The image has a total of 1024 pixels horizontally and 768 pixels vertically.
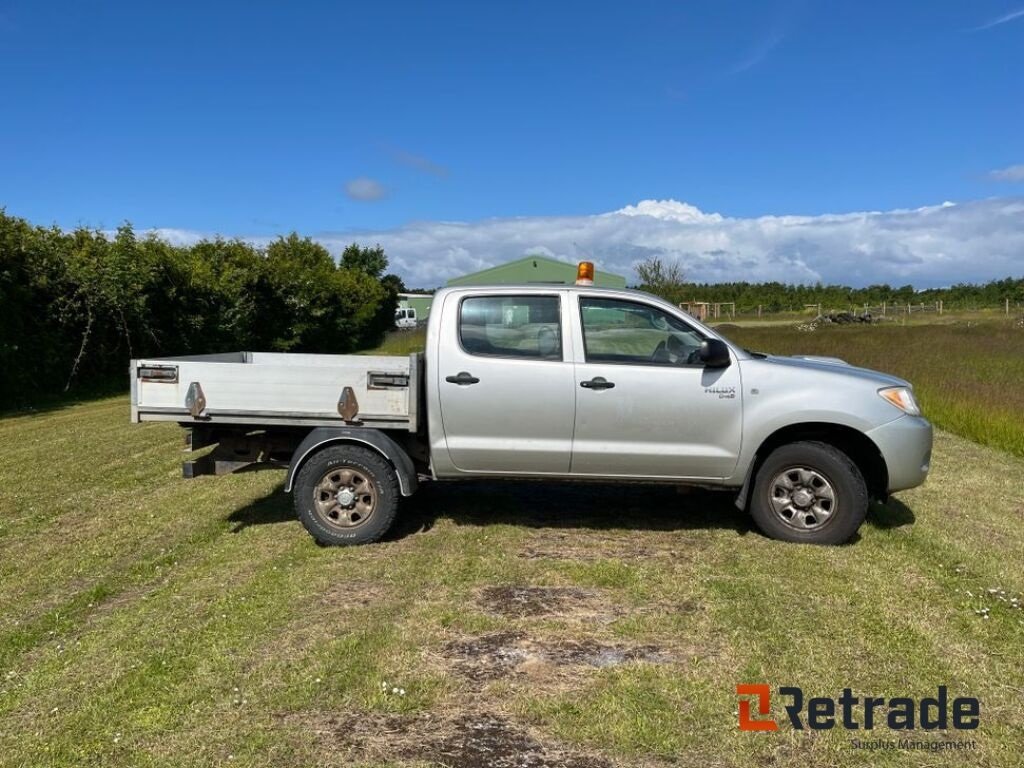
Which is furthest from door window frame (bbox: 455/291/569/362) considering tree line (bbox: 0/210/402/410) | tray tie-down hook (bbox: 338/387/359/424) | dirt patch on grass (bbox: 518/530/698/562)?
tree line (bbox: 0/210/402/410)

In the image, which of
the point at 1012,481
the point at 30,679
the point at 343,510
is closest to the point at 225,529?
the point at 343,510

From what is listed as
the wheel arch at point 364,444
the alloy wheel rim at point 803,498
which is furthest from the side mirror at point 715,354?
the wheel arch at point 364,444

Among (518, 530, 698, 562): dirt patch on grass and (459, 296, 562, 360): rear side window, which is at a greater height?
(459, 296, 562, 360): rear side window

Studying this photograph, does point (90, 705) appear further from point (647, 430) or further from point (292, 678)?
point (647, 430)

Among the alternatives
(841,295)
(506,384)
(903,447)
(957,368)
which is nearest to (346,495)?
(506,384)

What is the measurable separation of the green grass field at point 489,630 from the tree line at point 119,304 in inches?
368

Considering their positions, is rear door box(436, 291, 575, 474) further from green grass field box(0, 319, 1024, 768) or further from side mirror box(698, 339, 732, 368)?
side mirror box(698, 339, 732, 368)

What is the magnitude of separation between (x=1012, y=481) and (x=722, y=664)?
5.41 metres

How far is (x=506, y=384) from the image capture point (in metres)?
5.45

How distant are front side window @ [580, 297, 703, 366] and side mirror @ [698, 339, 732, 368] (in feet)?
0.53

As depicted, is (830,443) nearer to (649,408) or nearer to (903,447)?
(903,447)

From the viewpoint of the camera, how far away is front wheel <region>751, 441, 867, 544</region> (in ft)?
17.7

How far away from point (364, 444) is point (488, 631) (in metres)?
Answer: 1.94

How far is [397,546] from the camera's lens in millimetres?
5688
